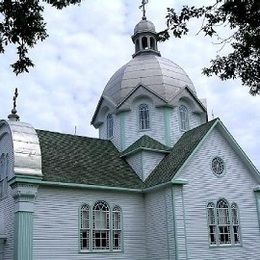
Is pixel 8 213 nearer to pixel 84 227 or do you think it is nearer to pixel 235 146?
pixel 84 227

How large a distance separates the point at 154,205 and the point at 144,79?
9.05 meters

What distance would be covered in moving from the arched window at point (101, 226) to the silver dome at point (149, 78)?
25.9 ft

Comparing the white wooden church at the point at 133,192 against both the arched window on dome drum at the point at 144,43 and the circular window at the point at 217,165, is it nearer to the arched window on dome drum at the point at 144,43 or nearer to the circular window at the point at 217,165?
the circular window at the point at 217,165

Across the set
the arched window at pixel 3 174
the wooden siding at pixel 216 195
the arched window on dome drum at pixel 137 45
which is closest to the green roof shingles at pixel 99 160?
the wooden siding at pixel 216 195

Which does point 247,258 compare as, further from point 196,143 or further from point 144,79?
point 144,79

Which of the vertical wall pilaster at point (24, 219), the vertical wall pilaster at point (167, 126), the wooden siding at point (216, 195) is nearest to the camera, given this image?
the vertical wall pilaster at point (24, 219)

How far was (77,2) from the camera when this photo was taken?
9.41 m

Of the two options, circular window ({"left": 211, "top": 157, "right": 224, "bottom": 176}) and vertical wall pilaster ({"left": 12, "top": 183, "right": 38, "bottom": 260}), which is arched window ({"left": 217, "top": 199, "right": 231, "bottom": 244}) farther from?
vertical wall pilaster ({"left": 12, "top": 183, "right": 38, "bottom": 260})

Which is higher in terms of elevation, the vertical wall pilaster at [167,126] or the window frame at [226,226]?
the vertical wall pilaster at [167,126]

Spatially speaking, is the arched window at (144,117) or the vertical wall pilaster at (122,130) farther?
the arched window at (144,117)

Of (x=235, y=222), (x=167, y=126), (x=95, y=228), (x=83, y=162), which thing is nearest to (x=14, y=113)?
(x=83, y=162)

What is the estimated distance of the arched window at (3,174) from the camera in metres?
21.3

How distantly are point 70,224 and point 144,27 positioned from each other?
16.3 metres

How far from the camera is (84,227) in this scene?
2062 cm
